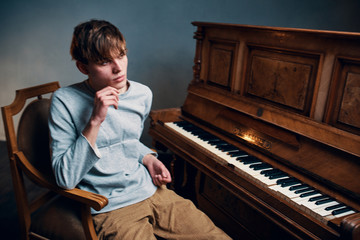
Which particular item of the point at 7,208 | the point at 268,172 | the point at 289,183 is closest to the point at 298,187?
the point at 289,183

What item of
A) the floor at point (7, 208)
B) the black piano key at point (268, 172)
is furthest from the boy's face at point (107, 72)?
the floor at point (7, 208)

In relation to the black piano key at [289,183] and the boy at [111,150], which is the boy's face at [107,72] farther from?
the black piano key at [289,183]

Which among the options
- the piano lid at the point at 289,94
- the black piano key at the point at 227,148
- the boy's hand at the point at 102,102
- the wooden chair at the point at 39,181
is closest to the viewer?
the boy's hand at the point at 102,102

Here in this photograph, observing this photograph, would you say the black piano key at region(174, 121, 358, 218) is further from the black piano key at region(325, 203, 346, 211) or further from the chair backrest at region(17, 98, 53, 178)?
the chair backrest at region(17, 98, 53, 178)

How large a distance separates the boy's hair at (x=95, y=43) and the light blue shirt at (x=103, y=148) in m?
0.20

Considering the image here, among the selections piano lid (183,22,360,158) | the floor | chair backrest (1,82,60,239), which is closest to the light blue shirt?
chair backrest (1,82,60,239)

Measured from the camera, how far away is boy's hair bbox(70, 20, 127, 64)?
1416mm

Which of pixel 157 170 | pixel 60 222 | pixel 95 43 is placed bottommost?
pixel 60 222

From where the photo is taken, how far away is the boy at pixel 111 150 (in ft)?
4.63

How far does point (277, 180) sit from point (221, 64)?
1027mm

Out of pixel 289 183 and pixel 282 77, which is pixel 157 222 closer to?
pixel 289 183

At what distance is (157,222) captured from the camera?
5.27ft

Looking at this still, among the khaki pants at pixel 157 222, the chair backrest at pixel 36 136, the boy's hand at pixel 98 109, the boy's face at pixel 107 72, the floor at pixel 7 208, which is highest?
the boy's face at pixel 107 72

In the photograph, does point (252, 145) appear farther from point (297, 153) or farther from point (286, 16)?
point (286, 16)
